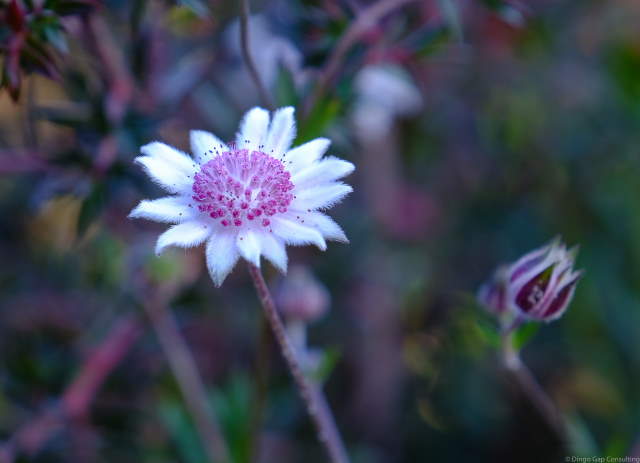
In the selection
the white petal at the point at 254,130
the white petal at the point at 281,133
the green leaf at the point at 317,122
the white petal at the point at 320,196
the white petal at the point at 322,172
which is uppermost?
the green leaf at the point at 317,122

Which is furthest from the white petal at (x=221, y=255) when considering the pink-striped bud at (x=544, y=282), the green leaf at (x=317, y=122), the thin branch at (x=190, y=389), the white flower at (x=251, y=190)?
the thin branch at (x=190, y=389)

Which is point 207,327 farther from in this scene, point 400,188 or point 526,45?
point 526,45

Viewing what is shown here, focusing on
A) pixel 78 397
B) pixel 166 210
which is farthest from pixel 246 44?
pixel 78 397

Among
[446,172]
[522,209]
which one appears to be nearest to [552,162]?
[522,209]

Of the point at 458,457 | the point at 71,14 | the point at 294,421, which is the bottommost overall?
the point at 458,457

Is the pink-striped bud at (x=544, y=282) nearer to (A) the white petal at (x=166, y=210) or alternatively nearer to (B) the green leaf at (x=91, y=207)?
(A) the white petal at (x=166, y=210)

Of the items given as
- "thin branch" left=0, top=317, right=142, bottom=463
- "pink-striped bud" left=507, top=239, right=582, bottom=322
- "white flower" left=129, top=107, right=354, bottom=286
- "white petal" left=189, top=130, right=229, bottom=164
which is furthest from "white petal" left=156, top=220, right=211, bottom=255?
"thin branch" left=0, top=317, right=142, bottom=463
